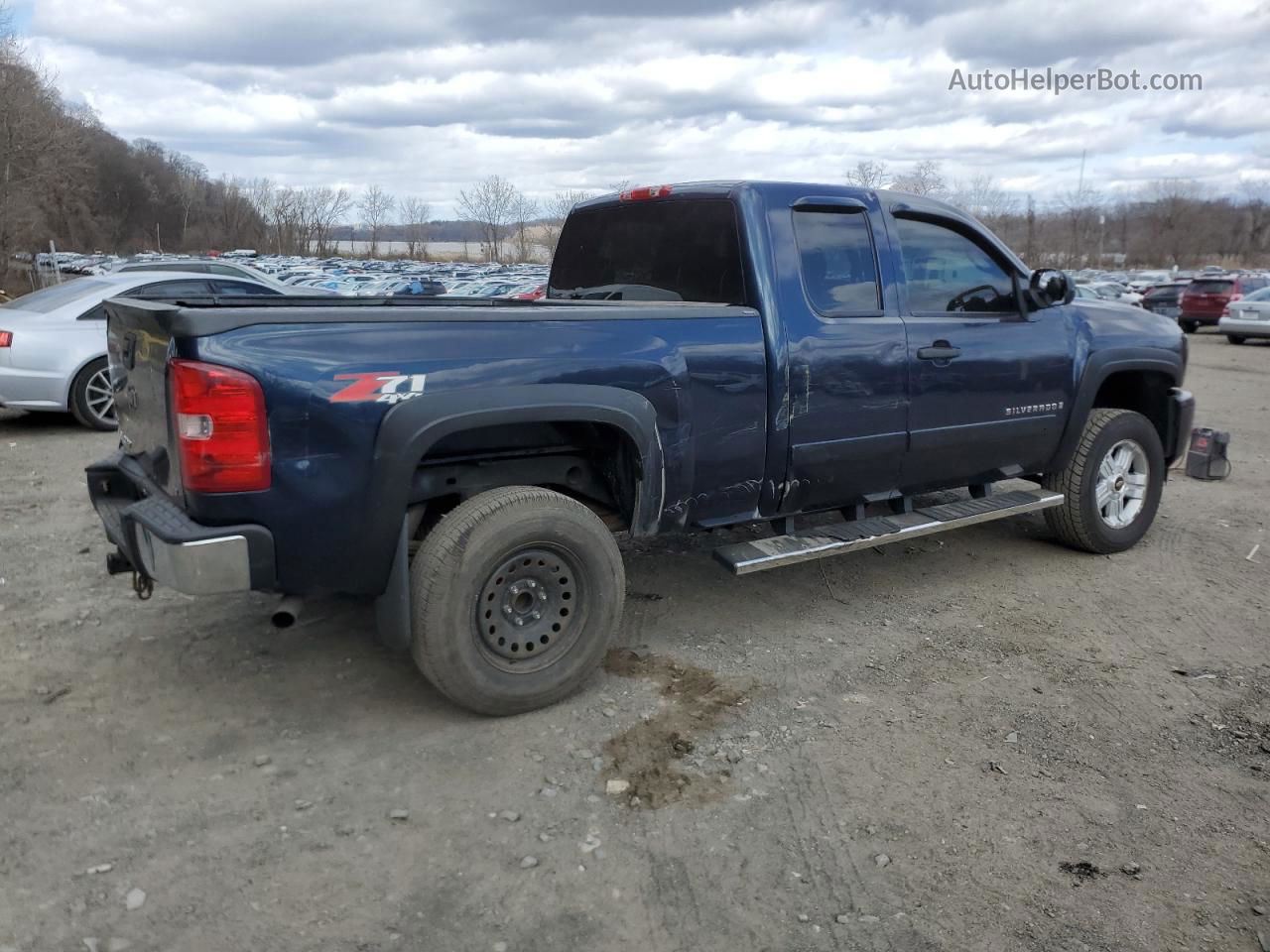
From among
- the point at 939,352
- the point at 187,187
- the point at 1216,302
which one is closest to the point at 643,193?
the point at 939,352

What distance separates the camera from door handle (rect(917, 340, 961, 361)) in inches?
187

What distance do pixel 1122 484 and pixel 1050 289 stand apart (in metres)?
1.47

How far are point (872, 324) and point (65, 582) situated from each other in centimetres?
426

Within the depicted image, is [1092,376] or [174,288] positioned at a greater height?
[174,288]

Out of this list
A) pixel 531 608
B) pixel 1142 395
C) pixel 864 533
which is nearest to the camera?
pixel 531 608

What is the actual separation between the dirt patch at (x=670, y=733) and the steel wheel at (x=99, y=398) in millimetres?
6789

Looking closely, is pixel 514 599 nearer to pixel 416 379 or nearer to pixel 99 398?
pixel 416 379

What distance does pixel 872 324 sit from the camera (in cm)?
460

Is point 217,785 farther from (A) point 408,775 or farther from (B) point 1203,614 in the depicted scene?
(B) point 1203,614

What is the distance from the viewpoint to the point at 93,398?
30.0 ft

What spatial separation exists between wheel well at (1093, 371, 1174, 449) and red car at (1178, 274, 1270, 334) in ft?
73.1

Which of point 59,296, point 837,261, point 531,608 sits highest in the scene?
point 837,261

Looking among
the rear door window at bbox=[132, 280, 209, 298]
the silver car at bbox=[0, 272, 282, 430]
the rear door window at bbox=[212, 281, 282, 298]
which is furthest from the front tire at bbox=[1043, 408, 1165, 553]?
the rear door window at bbox=[132, 280, 209, 298]

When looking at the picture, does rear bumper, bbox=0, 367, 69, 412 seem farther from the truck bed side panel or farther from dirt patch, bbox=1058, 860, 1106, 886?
dirt patch, bbox=1058, 860, 1106, 886
